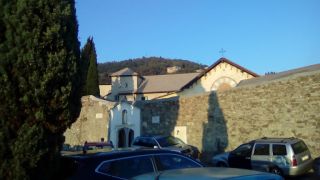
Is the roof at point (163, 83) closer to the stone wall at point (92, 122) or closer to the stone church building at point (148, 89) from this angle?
the stone church building at point (148, 89)

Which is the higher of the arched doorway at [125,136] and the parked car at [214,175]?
the arched doorway at [125,136]

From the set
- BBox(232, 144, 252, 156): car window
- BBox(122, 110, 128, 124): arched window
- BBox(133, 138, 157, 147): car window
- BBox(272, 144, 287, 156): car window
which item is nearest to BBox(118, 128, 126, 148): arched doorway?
BBox(122, 110, 128, 124): arched window

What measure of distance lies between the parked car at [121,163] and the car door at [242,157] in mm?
10054

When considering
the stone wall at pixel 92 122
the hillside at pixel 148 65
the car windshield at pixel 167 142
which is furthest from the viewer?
the hillside at pixel 148 65

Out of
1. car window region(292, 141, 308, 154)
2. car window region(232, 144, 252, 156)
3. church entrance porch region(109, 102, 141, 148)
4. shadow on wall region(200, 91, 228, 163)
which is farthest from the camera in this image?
church entrance porch region(109, 102, 141, 148)

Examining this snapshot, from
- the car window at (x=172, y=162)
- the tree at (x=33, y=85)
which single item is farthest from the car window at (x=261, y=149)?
the tree at (x=33, y=85)

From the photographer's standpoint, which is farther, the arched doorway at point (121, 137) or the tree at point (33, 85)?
the arched doorway at point (121, 137)

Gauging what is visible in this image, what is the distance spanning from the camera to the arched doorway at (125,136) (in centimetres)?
3444

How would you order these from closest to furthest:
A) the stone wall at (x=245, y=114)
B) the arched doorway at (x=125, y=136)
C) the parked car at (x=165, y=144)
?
the stone wall at (x=245, y=114) → the parked car at (x=165, y=144) → the arched doorway at (x=125, y=136)

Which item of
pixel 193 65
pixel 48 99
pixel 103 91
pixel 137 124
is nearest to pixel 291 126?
pixel 137 124

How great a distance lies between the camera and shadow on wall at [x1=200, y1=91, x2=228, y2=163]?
1070 inches

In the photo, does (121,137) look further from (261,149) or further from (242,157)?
(261,149)

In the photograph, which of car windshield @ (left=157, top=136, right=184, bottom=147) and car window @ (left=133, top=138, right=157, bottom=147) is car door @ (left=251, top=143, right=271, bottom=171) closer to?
car windshield @ (left=157, top=136, right=184, bottom=147)

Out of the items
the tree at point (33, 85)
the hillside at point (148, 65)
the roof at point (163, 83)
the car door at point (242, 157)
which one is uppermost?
the hillside at point (148, 65)
